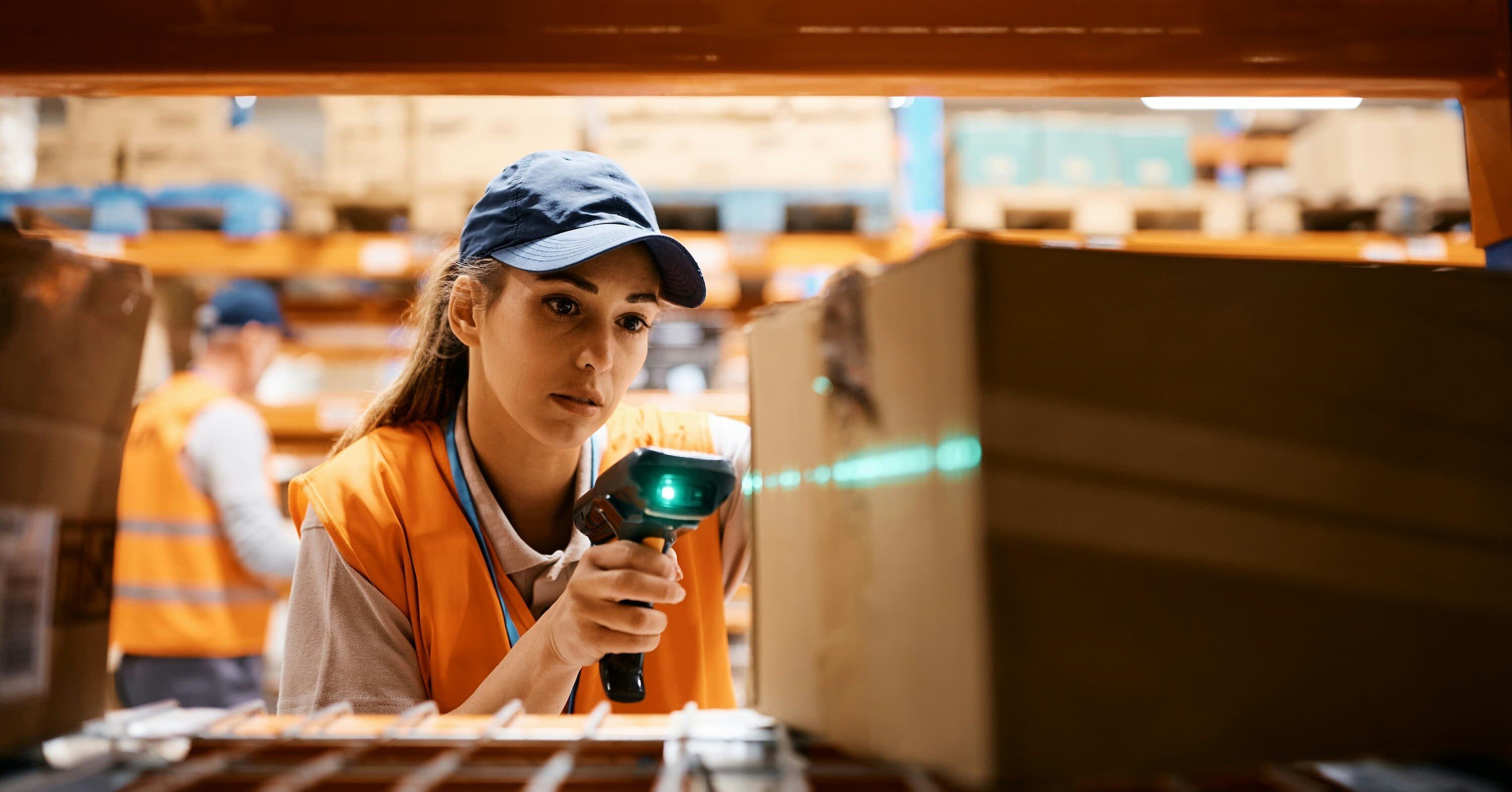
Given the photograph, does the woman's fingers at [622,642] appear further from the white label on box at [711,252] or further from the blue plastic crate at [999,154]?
the blue plastic crate at [999,154]

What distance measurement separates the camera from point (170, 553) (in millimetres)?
3166

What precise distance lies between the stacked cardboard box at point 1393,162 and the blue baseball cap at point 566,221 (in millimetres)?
3634

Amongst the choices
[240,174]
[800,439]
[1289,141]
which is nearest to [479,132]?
[240,174]

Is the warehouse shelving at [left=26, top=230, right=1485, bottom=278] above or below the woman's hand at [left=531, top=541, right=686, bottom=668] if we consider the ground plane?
above

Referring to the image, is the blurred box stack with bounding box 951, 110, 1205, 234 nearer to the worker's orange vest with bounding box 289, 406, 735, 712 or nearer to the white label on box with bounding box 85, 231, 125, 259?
the worker's orange vest with bounding box 289, 406, 735, 712

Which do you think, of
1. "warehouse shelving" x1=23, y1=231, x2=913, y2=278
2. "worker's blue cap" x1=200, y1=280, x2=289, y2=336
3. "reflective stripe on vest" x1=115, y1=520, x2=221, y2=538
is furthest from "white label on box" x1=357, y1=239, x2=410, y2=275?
"reflective stripe on vest" x1=115, y1=520, x2=221, y2=538

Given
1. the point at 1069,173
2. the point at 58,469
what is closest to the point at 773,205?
the point at 1069,173

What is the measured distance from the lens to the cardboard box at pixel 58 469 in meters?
0.77

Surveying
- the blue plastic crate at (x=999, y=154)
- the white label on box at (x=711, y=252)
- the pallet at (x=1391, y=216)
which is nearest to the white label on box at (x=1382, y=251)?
the pallet at (x=1391, y=216)

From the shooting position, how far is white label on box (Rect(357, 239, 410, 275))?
3.51 metres

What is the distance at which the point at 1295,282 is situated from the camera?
2.34ft

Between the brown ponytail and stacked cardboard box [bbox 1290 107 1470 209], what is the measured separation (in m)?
3.80

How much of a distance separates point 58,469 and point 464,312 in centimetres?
75

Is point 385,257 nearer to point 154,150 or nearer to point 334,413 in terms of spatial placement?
point 334,413
